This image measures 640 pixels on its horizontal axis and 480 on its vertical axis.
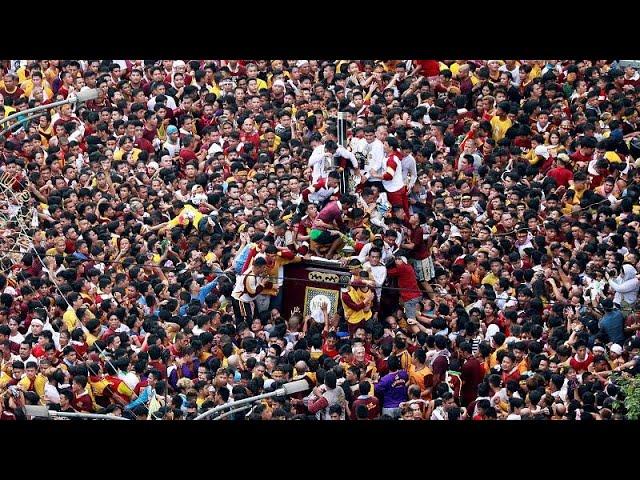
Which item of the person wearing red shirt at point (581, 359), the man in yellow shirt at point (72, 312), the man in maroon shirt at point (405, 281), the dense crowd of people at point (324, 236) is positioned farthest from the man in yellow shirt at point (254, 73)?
the person wearing red shirt at point (581, 359)

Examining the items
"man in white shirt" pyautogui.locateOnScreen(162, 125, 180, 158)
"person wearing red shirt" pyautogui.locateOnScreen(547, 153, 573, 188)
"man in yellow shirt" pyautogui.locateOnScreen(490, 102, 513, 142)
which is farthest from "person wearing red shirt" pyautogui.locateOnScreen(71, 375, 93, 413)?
"man in yellow shirt" pyautogui.locateOnScreen(490, 102, 513, 142)

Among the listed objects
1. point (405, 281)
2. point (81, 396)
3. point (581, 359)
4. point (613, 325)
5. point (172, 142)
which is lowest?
point (81, 396)

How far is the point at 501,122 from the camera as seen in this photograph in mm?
37719

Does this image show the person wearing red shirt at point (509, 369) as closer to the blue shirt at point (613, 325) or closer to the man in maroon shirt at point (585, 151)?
the blue shirt at point (613, 325)

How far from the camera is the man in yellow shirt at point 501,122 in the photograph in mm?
37562

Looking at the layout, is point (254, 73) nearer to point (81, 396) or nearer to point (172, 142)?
point (172, 142)

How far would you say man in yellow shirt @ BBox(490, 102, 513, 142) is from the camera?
37.6m

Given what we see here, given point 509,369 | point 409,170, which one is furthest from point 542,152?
point 509,369

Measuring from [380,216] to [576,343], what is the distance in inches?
147

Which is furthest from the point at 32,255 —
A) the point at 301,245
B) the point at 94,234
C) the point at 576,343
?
the point at 576,343

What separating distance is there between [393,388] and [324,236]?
273 centimetres

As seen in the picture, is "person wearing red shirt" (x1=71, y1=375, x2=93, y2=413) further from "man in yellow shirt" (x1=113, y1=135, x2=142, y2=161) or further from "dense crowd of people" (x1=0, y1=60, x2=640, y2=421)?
"man in yellow shirt" (x1=113, y1=135, x2=142, y2=161)

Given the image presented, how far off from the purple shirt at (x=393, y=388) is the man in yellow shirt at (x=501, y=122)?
19.9 feet

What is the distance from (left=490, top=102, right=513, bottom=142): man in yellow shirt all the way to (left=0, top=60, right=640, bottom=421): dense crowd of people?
35 mm
